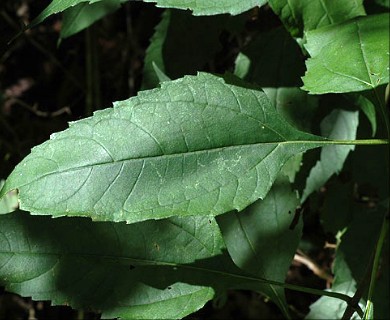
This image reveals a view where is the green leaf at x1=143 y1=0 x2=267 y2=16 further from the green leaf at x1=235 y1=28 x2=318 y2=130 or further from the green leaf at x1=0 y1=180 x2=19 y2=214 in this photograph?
the green leaf at x1=0 y1=180 x2=19 y2=214

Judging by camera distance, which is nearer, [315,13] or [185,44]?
[315,13]

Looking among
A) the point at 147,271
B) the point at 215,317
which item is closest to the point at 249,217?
the point at 147,271

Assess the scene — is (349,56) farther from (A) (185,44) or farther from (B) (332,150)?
(A) (185,44)

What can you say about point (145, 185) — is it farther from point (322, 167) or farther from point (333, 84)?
point (322, 167)

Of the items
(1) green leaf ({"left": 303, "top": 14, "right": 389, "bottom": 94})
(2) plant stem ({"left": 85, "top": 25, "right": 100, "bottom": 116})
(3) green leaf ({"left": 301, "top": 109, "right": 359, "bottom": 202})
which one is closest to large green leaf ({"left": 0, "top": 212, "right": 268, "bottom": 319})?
(1) green leaf ({"left": 303, "top": 14, "right": 389, "bottom": 94})

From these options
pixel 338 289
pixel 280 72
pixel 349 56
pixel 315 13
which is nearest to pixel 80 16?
pixel 280 72

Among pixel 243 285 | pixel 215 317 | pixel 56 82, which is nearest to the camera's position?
pixel 243 285
